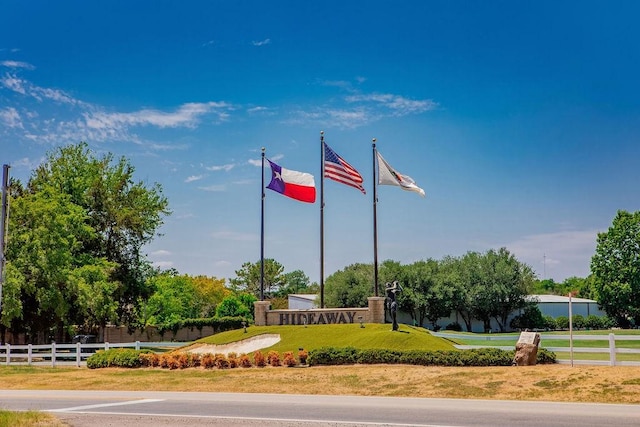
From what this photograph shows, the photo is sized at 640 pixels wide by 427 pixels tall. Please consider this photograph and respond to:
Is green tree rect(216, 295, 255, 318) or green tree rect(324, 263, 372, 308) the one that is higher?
green tree rect(324, 263, 372, 308)

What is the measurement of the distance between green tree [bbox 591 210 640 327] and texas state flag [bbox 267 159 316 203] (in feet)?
175

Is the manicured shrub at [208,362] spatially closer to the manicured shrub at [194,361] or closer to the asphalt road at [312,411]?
the manicured shrub at [194,361]

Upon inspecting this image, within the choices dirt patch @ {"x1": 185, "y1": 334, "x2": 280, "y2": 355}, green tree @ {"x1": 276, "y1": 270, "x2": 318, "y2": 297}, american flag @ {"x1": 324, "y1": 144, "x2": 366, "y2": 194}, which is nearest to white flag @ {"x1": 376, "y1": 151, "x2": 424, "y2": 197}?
american flag @ {"x1": 324, "y1": 144, "x2": 366, "y2": 194}

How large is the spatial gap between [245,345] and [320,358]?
7.81 metres

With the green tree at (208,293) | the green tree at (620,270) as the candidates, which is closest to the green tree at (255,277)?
the green tree at (208,293)

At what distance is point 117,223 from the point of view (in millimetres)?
54188

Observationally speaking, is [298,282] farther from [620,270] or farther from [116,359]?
[116,359]

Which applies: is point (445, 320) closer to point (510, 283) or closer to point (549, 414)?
point (510, 283)

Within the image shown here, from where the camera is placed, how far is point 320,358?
89.5 ft

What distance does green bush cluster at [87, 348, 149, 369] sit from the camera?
3080 cm

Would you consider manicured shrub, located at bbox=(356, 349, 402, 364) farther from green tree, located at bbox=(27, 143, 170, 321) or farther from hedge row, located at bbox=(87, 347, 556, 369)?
green tree, located at bbox=(27, 143, 170, 321)

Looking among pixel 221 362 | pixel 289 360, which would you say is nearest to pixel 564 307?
pixel 289 360

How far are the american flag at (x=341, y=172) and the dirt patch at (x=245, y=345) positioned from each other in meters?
8.46

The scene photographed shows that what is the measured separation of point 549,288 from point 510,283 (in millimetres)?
87225
